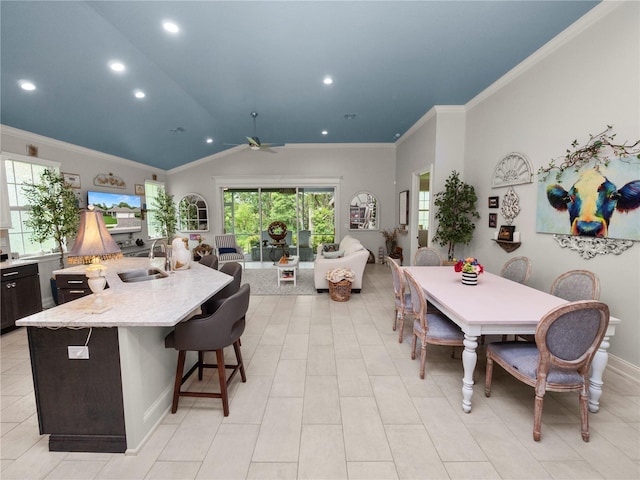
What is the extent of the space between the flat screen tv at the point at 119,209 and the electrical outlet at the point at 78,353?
4628mm

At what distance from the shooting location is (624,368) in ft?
7.63

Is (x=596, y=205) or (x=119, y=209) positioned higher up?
(x=119, y=209)

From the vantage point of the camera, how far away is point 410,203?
20.1ft

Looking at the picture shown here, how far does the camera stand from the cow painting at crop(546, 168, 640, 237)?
2.25m

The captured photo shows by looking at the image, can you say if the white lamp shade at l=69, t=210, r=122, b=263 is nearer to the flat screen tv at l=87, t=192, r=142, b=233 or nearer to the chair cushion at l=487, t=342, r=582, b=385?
the chair cushion at l=487, t=342, r=582, b=385

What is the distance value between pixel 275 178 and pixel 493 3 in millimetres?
5823

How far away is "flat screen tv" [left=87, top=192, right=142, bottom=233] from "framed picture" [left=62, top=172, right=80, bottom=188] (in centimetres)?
24

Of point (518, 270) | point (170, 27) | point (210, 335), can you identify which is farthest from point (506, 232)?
point (170, 27)

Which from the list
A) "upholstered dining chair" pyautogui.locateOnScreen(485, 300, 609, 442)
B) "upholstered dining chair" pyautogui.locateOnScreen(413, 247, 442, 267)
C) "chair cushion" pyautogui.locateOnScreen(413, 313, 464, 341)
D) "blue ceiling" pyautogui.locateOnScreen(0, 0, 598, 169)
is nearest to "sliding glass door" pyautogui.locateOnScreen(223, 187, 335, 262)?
"blue ceiling" pyautogui.locateOnScreen(0, 0, 598, 169)

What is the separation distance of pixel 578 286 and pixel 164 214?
8.05 meters

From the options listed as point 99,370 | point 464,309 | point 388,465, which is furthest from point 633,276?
point 99,370

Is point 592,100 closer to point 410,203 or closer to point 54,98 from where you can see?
point 410,203

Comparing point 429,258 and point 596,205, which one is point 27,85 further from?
point 596,205

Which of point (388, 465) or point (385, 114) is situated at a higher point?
point (385, 114)
